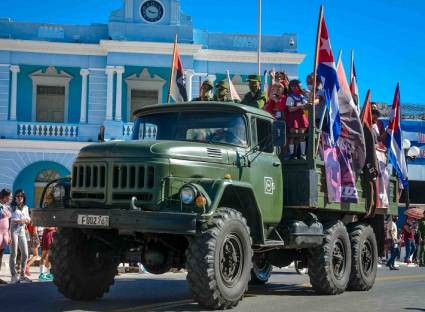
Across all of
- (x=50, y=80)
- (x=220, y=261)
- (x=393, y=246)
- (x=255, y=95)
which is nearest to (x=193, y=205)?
(x=220, y=261)

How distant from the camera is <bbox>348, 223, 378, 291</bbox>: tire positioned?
1185cm

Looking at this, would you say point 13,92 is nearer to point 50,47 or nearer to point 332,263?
point 50,47

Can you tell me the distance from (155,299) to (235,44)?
20.2 m

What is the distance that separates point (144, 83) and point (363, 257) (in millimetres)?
17763

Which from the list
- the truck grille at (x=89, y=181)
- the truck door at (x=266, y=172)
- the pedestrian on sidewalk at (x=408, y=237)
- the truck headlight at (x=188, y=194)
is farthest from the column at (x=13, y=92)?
the truck headlight at (x=188, y=194)

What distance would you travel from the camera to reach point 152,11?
28.2 metres

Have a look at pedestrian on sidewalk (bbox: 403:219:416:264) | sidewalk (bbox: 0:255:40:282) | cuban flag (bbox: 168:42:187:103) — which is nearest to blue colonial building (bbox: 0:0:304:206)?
pedestrian on sidewalk (bbox: 403:219:416:264)

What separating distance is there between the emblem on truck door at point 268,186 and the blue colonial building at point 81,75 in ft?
59.6

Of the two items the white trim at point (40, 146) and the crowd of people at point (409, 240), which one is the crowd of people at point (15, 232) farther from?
the white trim at point (40, 146)

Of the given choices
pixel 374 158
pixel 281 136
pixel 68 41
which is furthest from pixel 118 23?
pixel 281 136

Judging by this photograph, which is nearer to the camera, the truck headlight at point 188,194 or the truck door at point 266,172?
the truck headlight at point 188,194

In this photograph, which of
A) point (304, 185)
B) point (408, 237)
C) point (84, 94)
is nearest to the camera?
point (304, 185)

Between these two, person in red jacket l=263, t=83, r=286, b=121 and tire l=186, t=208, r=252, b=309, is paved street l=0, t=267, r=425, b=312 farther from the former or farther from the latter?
person in red jacket l=263, t=83, r=286, b=121

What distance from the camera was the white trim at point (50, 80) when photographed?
1109 inches
